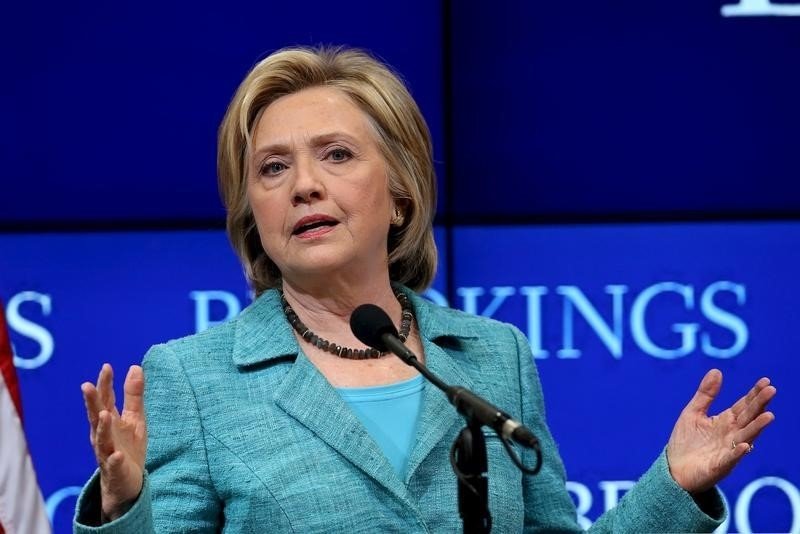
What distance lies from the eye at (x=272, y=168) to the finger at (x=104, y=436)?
0.62m

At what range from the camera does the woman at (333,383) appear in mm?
2131

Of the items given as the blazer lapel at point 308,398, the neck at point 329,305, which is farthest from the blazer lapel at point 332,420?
the neck at point 329,305

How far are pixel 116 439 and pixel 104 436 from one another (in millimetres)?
41

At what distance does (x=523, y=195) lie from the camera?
11.3 ft

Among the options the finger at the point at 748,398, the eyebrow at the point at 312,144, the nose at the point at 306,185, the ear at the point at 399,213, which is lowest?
the finger at the point at 748,398

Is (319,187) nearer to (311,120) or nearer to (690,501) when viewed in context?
(311,120)

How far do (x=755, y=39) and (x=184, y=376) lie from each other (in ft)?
6.20

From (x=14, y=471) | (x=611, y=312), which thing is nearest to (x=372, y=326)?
(x=14, y=471)

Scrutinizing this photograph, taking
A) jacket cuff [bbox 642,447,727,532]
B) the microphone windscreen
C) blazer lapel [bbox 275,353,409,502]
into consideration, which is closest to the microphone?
the microphone windscreen

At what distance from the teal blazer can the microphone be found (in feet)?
0.96

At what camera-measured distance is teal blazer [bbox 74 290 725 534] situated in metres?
2.12

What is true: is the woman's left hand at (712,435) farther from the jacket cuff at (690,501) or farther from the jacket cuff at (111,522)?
the jacket cuff at (111,522)

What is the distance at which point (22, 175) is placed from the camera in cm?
343

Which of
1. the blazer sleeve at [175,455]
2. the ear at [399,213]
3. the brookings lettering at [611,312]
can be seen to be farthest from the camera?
the brookings lettering at [611,312]
